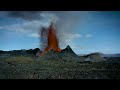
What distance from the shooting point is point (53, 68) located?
4504 millimetres

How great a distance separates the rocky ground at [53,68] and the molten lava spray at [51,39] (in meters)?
0.18

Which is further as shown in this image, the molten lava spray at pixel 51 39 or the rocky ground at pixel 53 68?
the molten lava spray at pixel 51 39

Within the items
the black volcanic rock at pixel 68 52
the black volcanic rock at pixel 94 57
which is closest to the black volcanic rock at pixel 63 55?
the black volcanic rock at pixel 68 52

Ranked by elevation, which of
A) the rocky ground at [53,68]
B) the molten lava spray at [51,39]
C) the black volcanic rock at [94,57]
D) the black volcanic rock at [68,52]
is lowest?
the rocky ground at [53,68]

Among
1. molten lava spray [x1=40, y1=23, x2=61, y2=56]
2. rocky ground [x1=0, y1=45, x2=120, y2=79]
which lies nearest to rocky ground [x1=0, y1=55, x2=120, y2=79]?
rocky ground [x1=0, y1=45, x2=120, y2=79]

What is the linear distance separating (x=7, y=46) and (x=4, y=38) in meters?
0.14

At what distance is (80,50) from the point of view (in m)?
4.54

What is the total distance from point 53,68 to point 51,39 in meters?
0.48

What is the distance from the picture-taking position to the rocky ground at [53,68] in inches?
175

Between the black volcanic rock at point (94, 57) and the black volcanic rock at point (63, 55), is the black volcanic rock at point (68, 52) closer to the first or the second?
the black volcanic rock at point (63, 55)

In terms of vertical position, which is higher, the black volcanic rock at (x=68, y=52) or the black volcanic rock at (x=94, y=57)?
the black volcanic rock at (x=68, y=52)

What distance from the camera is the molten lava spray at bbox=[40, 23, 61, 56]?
15.0 ft

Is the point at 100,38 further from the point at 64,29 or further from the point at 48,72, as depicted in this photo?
the point at 48,72
